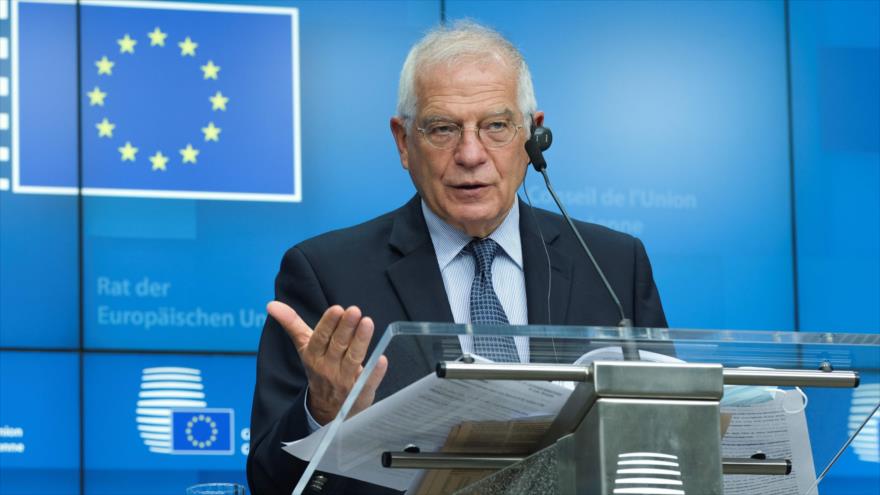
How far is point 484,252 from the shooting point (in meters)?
2.46

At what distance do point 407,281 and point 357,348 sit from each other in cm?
98

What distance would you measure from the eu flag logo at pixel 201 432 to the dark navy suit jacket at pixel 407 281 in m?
1.88

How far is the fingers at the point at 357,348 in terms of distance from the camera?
138cm

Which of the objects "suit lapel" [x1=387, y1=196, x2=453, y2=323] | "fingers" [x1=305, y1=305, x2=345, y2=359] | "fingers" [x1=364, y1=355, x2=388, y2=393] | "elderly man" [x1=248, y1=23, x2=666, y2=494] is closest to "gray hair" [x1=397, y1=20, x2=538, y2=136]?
"elderly man" [x1=248, y1=23, x2=666, y2=494]

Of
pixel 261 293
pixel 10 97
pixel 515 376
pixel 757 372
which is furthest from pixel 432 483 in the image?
pixel 10 97

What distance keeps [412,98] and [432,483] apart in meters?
1.26

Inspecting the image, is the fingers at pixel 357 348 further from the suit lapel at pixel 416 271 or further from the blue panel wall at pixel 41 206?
the blue panel wall at pixel 41 206

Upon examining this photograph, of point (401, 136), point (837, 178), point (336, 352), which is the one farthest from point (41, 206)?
point (336, 352)

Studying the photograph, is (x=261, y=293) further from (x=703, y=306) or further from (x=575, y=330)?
(x=575, y=330)

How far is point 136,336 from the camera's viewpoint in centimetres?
429

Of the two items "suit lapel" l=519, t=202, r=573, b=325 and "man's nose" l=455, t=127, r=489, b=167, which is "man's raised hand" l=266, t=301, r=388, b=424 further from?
"man's nose" l=455, t=127, r=489, b=167

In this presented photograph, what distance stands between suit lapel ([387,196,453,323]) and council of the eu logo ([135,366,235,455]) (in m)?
1.93

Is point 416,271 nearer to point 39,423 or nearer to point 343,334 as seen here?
point 343,334

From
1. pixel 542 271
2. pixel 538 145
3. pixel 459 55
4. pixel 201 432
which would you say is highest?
pixel 459 55
